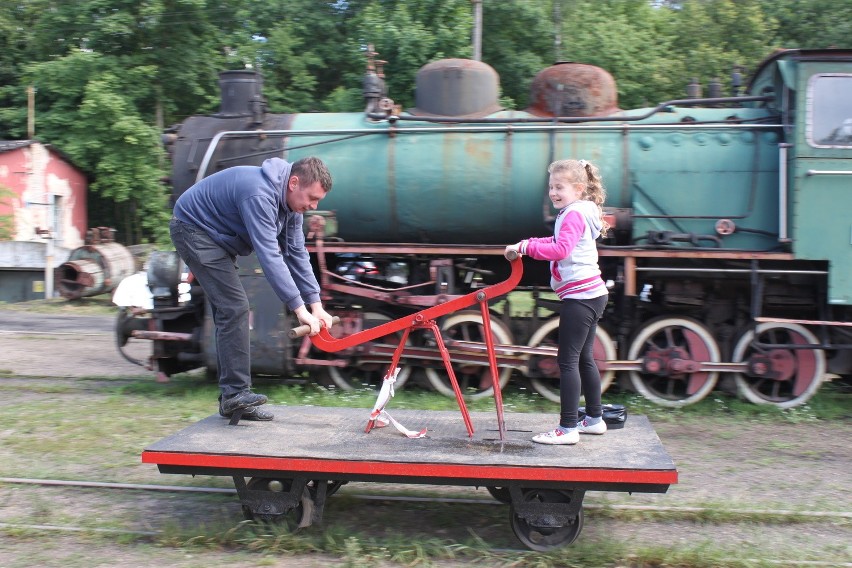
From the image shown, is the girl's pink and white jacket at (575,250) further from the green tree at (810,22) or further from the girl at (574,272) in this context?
the green tree at (810,22)

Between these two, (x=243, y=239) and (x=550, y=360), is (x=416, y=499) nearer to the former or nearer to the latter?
(x=243, y=239)

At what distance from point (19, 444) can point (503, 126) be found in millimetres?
5065

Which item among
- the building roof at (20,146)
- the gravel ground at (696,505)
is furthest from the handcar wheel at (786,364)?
the building roof at (20,146)

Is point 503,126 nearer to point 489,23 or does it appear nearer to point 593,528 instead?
point 593,528

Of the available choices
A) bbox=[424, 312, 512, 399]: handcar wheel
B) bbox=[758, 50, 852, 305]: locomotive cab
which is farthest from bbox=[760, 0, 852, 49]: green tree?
bbox=[424, 312, 512, 399]: handcar wheel

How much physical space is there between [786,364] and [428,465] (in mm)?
4982

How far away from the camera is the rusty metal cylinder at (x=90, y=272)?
53.9ft

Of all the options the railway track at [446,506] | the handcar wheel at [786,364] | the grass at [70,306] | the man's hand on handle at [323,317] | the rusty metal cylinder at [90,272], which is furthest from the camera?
the rusty metal cylinder at [90,272]

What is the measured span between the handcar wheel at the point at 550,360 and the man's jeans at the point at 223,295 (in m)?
3.70

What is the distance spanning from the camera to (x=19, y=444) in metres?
6.22

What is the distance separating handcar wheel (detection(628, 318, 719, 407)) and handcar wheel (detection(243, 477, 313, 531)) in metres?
4.35

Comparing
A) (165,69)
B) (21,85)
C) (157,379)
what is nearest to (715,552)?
(157,379)

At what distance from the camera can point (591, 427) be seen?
4.64m

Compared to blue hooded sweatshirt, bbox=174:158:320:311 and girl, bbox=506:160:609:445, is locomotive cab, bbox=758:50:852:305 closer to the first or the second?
girl, bbox=506:160:609:445
